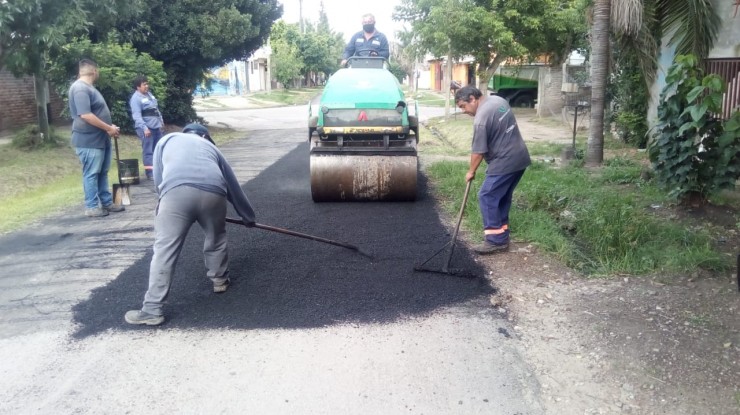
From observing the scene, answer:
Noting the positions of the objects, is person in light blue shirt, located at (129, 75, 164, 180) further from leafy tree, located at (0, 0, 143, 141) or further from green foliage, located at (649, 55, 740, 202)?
green foliage, located at (649, 55, 740, 202)

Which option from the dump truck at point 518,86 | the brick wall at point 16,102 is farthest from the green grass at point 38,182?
the dump truck at point 518,86

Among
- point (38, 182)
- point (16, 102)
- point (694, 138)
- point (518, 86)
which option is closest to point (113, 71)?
point (38, 182)

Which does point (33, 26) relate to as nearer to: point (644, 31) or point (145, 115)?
point (145, 115)

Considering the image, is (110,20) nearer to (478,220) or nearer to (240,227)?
(240,227)

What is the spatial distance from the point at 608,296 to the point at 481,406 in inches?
75.5

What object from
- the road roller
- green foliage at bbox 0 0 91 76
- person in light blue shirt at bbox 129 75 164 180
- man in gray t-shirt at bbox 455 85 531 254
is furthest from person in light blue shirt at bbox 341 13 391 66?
green foliage at bbox 0 0 91 76

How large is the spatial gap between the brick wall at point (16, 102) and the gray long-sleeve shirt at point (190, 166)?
13.3 metres

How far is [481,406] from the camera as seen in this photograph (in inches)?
129

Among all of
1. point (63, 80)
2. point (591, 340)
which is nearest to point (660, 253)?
point (591, 340)

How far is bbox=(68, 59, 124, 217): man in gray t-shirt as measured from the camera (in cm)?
705

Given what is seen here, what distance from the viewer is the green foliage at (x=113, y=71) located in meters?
12.3

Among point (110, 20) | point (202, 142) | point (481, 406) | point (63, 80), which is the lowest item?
point (481, 406)

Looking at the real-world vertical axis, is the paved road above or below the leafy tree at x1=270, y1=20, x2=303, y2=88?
below

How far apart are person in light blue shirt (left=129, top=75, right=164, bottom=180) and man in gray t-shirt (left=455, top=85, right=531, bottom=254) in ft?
17.8
